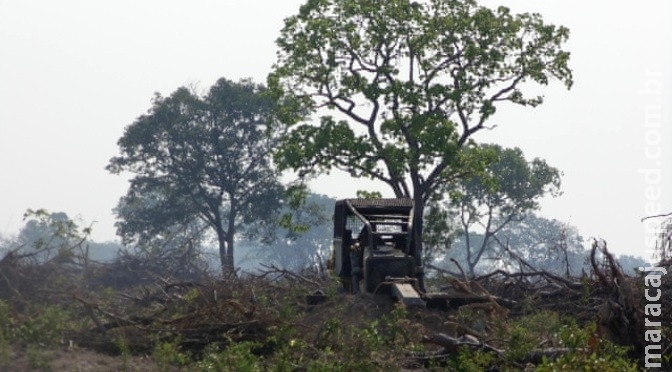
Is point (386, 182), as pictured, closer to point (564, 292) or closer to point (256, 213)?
point (564, 292)

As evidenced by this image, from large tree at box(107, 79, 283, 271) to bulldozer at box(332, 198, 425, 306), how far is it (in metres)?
30.4

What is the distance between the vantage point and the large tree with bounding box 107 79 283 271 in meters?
51.4

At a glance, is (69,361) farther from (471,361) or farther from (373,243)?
(373,243)

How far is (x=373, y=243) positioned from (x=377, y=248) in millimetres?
151

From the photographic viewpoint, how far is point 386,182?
32281mm

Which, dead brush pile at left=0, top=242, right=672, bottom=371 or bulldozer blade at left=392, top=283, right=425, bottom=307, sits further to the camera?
bulldozer blade at left=392, top=283, right=425, bottom=307

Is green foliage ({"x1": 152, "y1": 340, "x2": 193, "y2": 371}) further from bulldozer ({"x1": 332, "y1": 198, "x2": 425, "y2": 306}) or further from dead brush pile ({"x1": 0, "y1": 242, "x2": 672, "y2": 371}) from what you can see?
bulldozer ({"x1": 332, "y1": 198, "x2": 425, "y2": 306})

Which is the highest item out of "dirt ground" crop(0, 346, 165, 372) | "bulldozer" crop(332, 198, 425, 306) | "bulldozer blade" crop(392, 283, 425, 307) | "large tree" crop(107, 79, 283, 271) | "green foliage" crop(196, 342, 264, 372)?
"large tree" crop(107, 79, 283, 271)

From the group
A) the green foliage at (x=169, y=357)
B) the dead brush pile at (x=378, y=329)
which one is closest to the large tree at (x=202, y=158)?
the dead brush pile at (x=378, y=329)

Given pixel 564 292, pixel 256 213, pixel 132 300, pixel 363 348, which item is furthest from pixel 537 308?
pixel 256 213

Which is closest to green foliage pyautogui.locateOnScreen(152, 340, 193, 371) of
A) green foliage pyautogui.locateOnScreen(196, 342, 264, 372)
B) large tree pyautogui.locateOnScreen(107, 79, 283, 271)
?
green foliage pyautogui.locateOnScreen(196, 342, 264, 372)

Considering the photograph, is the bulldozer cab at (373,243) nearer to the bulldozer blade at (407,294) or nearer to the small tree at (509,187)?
the bulldozer blade at (407,294)

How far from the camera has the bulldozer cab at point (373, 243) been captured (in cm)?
1856

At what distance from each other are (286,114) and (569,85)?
30.6 ft
